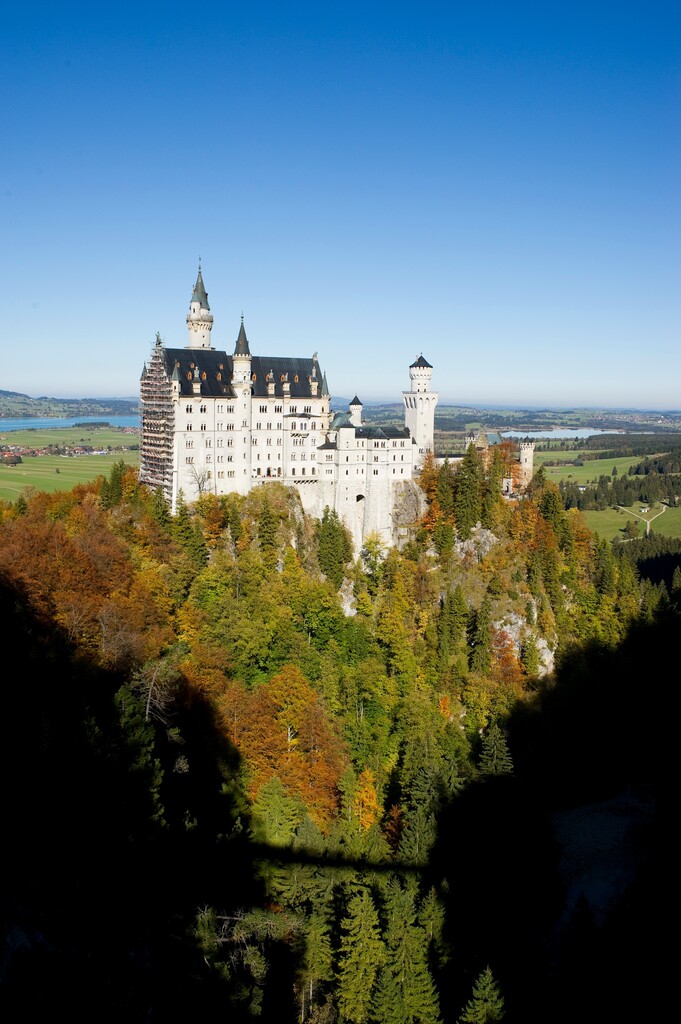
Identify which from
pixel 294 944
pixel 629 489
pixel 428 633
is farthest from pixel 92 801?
pixel 629 489

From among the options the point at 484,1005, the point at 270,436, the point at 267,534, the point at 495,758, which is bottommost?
the point at 484,1005

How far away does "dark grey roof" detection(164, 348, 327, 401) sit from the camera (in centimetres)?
6594

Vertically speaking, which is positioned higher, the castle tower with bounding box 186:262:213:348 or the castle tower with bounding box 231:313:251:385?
the castle tower with bounding box 186:262:213:348

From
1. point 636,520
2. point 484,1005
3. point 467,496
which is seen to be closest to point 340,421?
point 467,496

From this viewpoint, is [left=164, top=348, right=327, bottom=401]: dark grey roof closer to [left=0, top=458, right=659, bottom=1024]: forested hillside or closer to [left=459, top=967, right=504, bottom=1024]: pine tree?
[left=0, top=458, right=659, bottom=1024]: forested hillside

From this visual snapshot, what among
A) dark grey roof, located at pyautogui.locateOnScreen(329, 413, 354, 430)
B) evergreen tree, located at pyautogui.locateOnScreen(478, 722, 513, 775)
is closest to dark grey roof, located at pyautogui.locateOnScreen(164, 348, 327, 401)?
dark grey roof, located at pyautogui.locateOnScreen(329, 413, 354, 430)

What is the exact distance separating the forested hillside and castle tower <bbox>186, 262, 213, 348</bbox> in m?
16.5

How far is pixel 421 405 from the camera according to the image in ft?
251

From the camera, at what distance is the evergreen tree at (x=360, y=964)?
3531 centimetres

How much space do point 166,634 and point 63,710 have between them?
15440mm

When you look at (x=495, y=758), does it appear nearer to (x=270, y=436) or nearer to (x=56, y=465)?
(x=270, y=436)

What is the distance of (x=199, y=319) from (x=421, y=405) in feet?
74.4

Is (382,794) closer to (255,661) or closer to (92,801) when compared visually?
(255,661)

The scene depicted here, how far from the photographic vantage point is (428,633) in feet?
213
